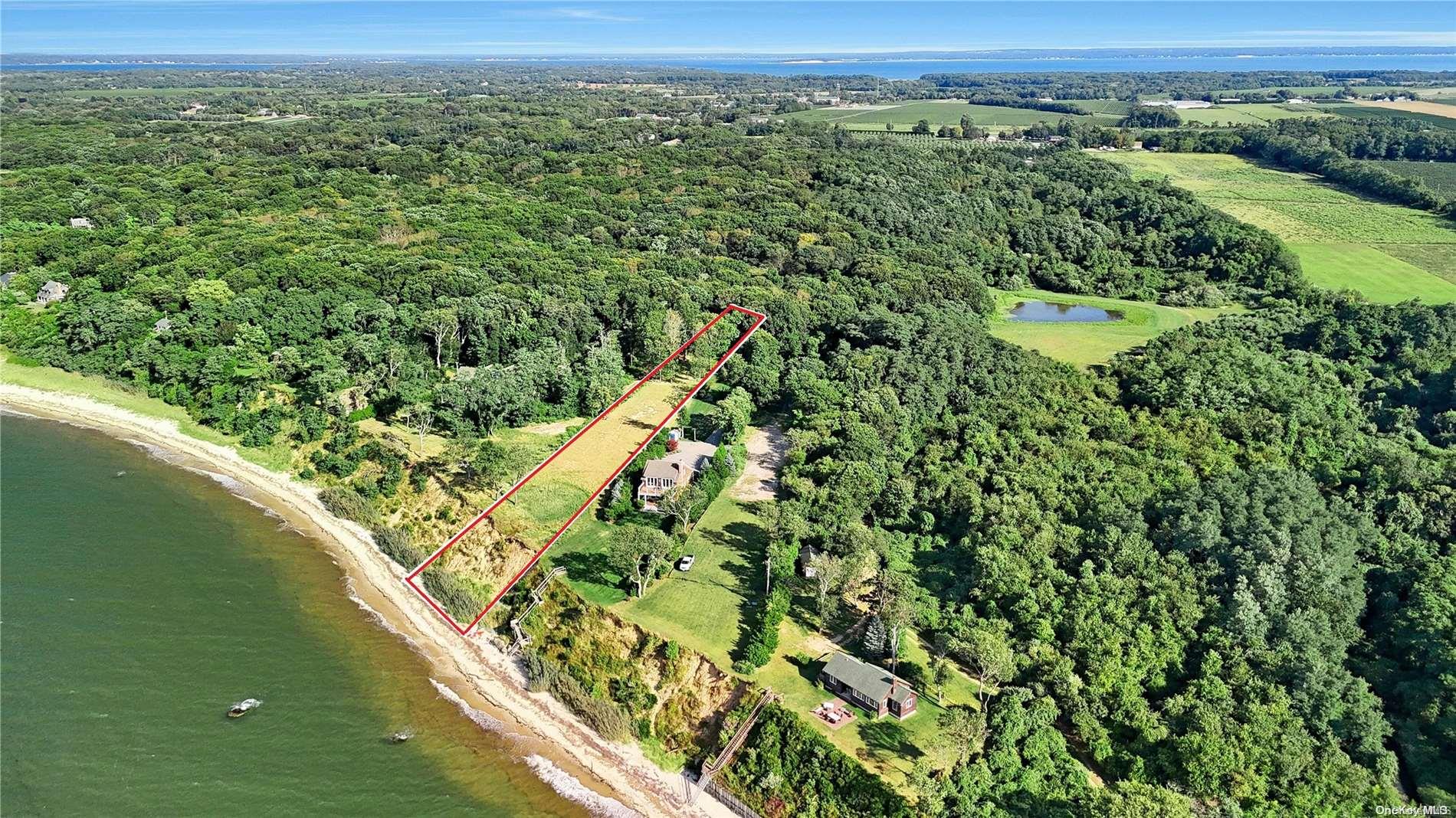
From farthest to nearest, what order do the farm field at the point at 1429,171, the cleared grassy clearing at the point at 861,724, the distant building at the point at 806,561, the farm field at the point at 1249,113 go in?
the farm field at the point at 1249,113 → the farm field at the point at 1429,171 → the distant building at the point at 806,561 → the cleared grassy clearing at the point at 861,724

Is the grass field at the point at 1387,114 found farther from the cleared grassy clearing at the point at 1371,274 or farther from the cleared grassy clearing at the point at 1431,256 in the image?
the cleared grassy clearing at the point at 1371,274

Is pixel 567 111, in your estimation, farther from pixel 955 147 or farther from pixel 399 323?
pixel 399 323

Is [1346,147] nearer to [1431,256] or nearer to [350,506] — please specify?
[1431,256]

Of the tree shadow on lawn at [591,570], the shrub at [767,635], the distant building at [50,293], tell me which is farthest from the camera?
the distant building at [50,293]

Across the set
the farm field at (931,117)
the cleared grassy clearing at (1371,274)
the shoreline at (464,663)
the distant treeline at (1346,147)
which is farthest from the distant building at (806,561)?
the farm field at (931,117)

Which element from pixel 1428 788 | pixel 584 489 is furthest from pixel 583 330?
pixel 1428 788

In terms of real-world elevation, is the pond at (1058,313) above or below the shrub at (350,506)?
above

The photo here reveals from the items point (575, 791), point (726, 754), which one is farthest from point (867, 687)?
point (575, 791)

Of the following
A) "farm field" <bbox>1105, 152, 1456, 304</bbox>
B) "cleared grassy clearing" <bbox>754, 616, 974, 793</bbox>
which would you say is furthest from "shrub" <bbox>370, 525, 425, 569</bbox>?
"farm field" <bbox>1105, 152, 1456, 304</bbox>
